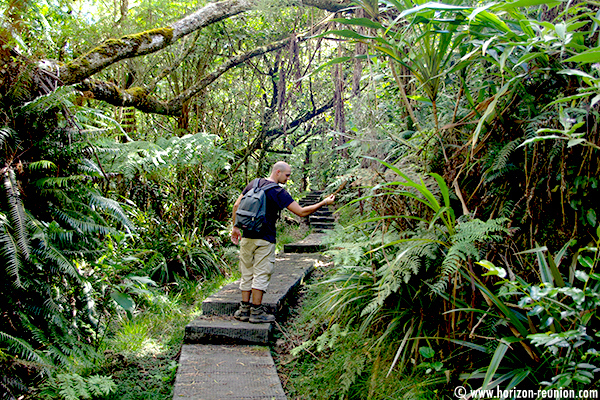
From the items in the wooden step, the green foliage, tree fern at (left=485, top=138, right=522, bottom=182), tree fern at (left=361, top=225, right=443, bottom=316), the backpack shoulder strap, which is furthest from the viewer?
the backpack shoulder strap

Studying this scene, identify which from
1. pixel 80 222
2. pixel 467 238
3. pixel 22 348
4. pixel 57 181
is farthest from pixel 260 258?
pixel 467 238

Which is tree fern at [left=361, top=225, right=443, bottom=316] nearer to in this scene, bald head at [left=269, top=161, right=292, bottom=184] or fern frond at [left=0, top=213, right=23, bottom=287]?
bald head at [left=269, top=161, right=292, bottom=184]

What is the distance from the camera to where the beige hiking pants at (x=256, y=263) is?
3.60m

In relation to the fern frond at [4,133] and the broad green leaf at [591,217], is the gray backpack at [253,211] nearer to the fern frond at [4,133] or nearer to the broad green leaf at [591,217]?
the fern frond at [4,133]

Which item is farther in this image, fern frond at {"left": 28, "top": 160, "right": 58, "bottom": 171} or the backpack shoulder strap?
the backpack shoulder strap

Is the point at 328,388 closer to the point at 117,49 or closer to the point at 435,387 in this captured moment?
the point at 435,387

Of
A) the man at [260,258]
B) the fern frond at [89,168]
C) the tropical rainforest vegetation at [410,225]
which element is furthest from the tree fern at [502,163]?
the fern frond at [89,168]

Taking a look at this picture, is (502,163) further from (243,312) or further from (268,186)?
(243,312)

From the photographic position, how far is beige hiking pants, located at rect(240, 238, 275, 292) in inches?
142

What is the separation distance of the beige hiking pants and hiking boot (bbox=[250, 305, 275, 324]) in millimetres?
195

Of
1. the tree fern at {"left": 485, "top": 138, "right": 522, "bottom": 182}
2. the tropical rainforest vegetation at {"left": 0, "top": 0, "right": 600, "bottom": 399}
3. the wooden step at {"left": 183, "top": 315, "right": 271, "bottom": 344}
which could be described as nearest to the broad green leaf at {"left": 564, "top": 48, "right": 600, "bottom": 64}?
the tropical rainforest vegetation at {"left": 0, "top": 0, "right": 600, "bottom": 399}

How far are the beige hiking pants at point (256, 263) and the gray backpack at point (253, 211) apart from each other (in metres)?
0.19

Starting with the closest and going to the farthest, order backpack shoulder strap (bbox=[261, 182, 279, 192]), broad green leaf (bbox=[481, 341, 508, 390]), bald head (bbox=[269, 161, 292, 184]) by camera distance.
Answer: broad green leaf (bbox=[481, 341, 508, 390])
backpack shoulder strap (bbox=[261, 182, 279, 192])
bald head (bbox=[269, 161, 292, 184])

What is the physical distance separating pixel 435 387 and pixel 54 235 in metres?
2.78
